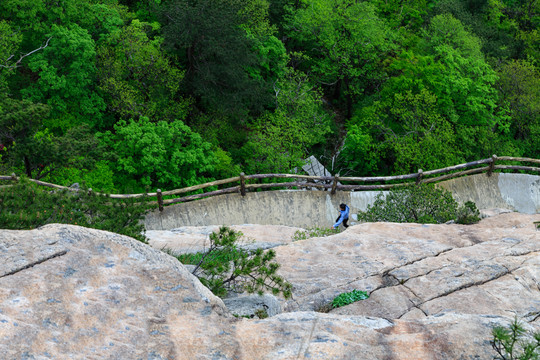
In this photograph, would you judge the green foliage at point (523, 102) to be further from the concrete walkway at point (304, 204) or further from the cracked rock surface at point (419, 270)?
the cracked rock surface at point (419, 270)

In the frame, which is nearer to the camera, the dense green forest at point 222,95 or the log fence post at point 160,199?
the log fence post at point 160,199

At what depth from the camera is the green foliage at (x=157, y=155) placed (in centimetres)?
1872

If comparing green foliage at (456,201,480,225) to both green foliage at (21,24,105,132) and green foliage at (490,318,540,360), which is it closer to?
green foliage at (490,318,540,360)

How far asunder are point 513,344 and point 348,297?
385cm

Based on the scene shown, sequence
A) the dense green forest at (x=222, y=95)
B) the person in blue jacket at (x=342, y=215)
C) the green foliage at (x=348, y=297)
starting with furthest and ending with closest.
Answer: the dense green forest at (x=222, y=95) < the person in blue jacket at (x=342, y=215) < the green foliage at (x=348, y=297)

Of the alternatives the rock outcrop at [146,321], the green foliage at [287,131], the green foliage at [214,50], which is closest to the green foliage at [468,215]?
the rock outcrop at [146,321]

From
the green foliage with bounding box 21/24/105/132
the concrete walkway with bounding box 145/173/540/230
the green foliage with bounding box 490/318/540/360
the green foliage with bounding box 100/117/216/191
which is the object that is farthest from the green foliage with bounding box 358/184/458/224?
the green foliage with bounding box 21/24/105/132

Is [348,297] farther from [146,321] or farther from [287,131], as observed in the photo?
[287,131]

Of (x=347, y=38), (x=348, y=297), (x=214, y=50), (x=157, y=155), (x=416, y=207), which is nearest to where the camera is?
(x=348, y=297)

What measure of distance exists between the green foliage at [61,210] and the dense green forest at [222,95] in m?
6.91

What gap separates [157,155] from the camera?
19.0 metres

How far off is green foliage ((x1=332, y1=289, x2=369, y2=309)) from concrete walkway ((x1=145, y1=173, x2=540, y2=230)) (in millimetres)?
8264

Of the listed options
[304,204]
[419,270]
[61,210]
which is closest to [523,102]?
[304,204]

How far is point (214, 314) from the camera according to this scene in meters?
4.95
